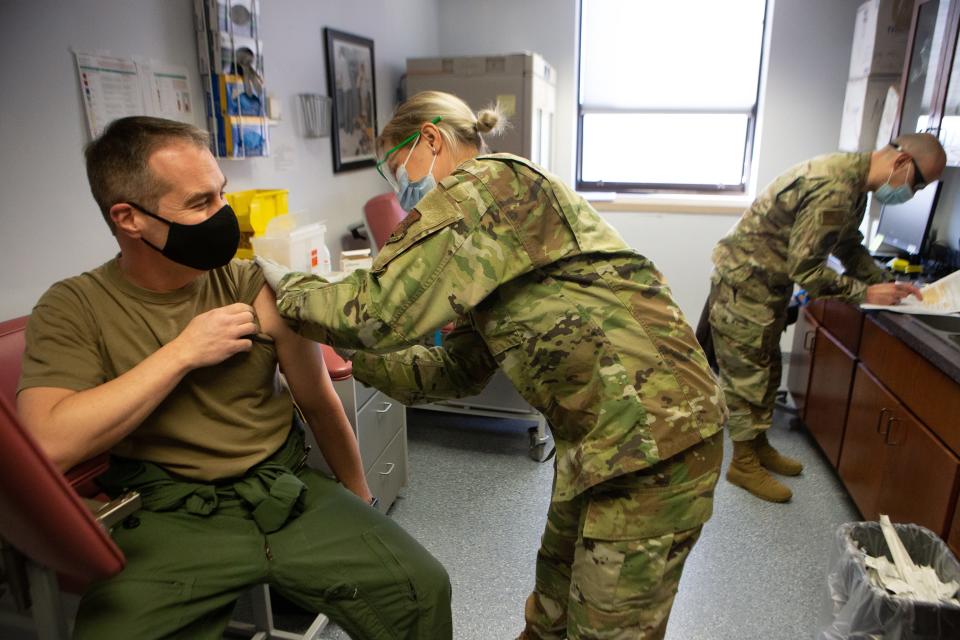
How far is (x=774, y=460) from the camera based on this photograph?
9.03 ft

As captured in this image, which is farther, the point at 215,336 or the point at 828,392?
the point at 828,392

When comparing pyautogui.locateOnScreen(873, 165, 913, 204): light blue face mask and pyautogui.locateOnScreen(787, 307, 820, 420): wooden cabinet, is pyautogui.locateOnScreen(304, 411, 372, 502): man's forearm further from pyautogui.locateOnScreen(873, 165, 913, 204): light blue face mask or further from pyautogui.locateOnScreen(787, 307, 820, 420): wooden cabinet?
pyautogui.locateOnScreen(787, 307, 820, 420): wooden cabinet

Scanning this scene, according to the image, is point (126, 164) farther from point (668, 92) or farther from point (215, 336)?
point (668, 92)

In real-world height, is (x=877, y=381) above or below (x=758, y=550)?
above

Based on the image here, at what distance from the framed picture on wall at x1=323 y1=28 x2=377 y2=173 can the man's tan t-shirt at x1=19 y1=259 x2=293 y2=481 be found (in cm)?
185

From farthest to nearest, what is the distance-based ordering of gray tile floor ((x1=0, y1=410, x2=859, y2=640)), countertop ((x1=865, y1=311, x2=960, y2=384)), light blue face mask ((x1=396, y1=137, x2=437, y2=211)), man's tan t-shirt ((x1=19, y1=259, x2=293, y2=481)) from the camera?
gray tile floor ((x1=0, y1=410, x2=859, y2=640)) → countertop ((x1=865, y1=311, x2=960, y2=384)) → light blue face mask ((x1=396, y1=137, x2=437, y2=211)) → man's tan t-shirt ((x1=19, y1=259, x2=293, y2=481))

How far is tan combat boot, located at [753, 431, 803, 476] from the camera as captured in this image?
273 centimetres

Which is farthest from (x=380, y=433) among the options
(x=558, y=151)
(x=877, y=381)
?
(x=558, y=151)

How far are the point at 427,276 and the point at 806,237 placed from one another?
1757 mm

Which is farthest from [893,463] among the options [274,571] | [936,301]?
[274,571]

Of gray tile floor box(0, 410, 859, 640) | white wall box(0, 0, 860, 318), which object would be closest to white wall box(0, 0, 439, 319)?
white wall box(0, 0, 860, 318)

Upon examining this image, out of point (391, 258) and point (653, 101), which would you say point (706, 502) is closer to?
point (391, 258)

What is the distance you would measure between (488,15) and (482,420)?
2.65 m

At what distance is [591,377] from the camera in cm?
114
